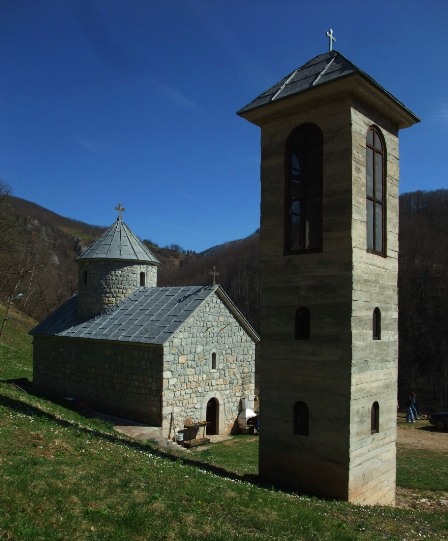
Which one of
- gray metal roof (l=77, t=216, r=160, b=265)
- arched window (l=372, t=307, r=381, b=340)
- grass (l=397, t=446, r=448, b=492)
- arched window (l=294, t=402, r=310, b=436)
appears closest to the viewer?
arched window (l=294, t=402, r=310, b=436)

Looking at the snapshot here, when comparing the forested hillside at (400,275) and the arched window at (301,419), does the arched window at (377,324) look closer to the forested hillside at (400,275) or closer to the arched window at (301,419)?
the arched window at (301,419)

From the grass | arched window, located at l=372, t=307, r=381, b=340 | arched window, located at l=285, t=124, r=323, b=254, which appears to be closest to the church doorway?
the grass

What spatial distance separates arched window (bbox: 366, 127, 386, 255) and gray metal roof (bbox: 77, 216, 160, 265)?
41.8ft

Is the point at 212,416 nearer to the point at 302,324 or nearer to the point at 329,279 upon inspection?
the point at 302,324

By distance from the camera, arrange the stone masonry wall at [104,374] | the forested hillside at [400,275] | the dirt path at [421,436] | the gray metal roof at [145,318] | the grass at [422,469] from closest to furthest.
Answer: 1. the grass at [422,469]
2. the stone masonry wall at [104,374]
3. the gray metal roof at [145,318]
4. the dirt path at [421,436]
5. the forested hillside at [400,275]

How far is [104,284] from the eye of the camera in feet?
65.8

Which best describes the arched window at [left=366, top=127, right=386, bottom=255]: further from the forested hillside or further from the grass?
the forested hillside

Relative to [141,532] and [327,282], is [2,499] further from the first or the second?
[327,282]

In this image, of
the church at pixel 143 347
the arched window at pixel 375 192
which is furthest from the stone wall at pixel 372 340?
the church at pixel 143 347

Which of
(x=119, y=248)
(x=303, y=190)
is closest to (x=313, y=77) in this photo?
(x=303, y=190)

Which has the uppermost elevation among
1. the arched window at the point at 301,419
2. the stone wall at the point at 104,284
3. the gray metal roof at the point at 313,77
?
the gray metal roof at the point at 313,77

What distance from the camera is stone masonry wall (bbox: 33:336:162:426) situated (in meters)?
15.8

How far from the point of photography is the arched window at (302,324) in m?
9.41

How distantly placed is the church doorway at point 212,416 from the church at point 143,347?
0.12 feet
